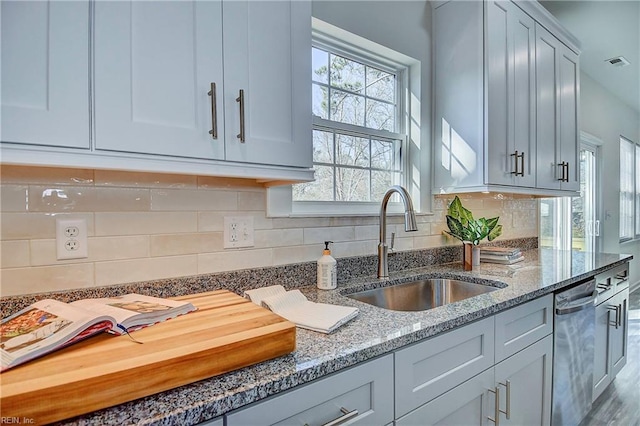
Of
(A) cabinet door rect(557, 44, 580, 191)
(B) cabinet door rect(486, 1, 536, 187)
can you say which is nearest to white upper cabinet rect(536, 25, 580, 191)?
(A) cabinet door rect(557, 44, 580, 191)

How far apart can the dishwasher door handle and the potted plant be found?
17.4 inches

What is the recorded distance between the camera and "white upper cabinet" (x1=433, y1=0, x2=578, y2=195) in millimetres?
1909

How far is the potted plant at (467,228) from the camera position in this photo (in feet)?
6.34

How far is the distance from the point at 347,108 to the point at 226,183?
0.85 meters

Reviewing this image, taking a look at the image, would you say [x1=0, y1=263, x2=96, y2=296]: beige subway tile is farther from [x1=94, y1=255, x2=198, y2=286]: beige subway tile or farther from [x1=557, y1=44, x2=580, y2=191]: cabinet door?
[x1=557, y1=44, x2=580, y2=191]: cabinet door

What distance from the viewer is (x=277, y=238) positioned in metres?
1.45

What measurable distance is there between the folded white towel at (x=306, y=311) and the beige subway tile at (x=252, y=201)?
0.33 metres

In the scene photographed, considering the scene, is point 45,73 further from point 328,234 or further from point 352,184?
point 352,184

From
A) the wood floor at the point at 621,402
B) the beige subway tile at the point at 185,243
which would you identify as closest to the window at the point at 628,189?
the wood floor at the point at 621,402

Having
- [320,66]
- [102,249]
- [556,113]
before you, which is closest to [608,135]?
[556,113]

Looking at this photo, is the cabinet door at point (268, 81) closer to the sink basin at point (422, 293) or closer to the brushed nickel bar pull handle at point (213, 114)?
the brushed nickel bar pull handle at point (213, 114)

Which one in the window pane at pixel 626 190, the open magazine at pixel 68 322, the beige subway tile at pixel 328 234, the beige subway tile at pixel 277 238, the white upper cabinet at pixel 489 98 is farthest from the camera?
the window pane at pixel 626 190

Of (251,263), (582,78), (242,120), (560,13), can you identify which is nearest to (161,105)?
A: (242,120)

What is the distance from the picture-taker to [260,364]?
757mm
